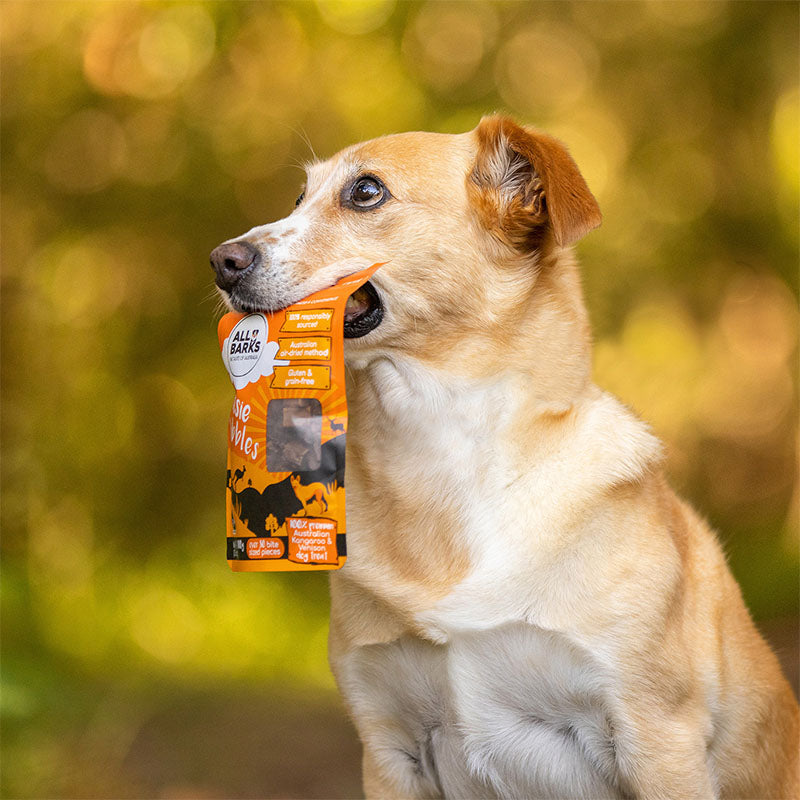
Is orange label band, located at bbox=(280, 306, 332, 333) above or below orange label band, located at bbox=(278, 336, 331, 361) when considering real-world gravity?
above

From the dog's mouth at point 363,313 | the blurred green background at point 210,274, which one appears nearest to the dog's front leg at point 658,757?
the dog's mouth at point 363,313

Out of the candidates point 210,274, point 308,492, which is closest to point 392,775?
point 308,492

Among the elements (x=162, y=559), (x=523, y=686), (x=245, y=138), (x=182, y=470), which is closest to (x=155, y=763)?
(x=162, y=559)

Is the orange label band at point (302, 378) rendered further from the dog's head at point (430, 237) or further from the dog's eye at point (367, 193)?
the dog's eye at point (367, 193)

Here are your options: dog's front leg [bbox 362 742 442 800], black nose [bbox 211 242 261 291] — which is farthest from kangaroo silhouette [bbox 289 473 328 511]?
dog's front leg [bbox 362 742 442 800]

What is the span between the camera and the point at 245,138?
5223 mm

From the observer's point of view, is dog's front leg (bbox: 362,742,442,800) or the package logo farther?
dog's front leg (bbox: 362,742,442,800)

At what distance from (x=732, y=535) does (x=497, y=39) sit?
309cm

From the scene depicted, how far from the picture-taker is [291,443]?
192cm

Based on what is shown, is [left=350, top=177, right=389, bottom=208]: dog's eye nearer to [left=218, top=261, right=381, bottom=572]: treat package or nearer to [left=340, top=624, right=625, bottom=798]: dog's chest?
[left=218, top=261, right=381, bottom=572]: treat package

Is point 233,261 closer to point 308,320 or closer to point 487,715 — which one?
point 308,320

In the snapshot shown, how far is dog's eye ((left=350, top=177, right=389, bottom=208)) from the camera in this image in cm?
231

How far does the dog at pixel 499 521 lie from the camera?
204 cm

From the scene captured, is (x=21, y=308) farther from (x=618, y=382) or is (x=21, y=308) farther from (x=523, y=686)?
(x=523, y=686)
